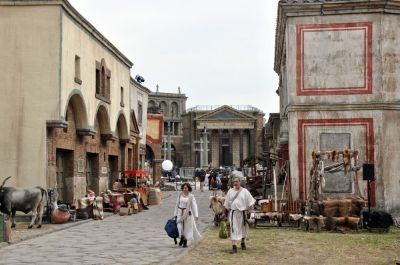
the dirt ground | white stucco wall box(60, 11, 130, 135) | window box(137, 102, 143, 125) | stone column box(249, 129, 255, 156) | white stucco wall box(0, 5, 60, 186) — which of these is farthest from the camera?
stone column box(249, 129, 255, 156)

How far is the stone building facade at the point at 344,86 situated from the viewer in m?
20.2

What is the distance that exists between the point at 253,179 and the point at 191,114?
231 feet

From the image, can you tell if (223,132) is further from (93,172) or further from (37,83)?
(37,83)

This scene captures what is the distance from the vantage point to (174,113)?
350 ft

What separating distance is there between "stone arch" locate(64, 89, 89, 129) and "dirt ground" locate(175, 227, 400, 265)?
8270 millimetres

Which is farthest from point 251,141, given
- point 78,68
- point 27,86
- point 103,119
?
point 27,86

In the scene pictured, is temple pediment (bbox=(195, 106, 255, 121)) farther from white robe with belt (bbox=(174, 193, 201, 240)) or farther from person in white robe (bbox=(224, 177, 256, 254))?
person in white robe (bbox=(224, 177, 256, 254))

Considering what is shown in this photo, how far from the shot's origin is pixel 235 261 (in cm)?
1238

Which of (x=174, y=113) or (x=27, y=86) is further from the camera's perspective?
(x=174, y=113)

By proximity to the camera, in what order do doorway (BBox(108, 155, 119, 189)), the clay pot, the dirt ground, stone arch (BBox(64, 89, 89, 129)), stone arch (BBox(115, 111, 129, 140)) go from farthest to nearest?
1. stone arch (BBox(115, 111, 129, 140))
2. doorway (BBox(108, 155, 119, 189))
3. stone arch (BBox(64, 89, 89, 129))
4. the clay pot
5. the dirt ground

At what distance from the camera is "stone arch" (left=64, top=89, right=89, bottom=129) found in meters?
23.4

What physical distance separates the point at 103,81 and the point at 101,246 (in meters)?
13.6

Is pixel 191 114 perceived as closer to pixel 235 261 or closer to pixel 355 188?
pixel 355 188

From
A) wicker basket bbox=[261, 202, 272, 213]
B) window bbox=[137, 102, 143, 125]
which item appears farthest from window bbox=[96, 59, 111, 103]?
window bbox=[137, 102, 143, 125]
